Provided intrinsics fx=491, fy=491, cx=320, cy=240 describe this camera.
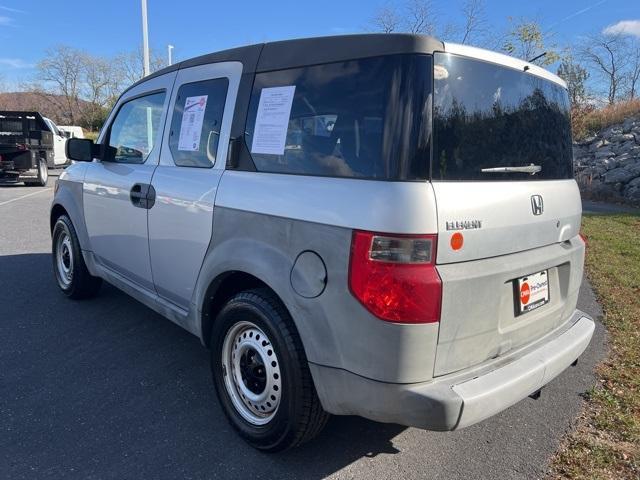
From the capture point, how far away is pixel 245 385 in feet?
9.20

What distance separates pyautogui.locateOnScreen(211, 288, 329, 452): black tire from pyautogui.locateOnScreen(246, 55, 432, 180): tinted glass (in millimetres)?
704

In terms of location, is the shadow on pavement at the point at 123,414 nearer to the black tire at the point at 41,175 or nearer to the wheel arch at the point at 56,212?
the wheel arch at the point at 56,212

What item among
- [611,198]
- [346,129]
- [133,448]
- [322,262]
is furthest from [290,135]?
[611,198]

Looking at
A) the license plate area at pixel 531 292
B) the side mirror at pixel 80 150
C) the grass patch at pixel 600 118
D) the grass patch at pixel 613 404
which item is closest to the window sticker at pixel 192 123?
the side mirror at pixel 80 150

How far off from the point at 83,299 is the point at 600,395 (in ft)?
15.1

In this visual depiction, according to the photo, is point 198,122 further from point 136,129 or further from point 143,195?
point 136,129

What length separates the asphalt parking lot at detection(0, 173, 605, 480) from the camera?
255 centimetres

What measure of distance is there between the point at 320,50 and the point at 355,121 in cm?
47

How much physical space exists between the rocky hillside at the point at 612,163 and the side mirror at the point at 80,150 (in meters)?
13.6

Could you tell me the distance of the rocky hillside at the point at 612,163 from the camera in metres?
15.5

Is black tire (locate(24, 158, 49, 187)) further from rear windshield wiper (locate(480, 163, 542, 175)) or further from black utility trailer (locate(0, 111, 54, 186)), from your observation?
rear windshield wiper (locate(480, 163, 542, 175))

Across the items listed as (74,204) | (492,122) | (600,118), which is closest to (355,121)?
(492,122)

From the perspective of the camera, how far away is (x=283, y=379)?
94.3 inches

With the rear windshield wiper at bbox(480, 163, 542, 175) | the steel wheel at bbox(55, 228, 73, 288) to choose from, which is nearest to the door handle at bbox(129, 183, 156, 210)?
the steel wheel at bbox(55, 228, 73, 288)
